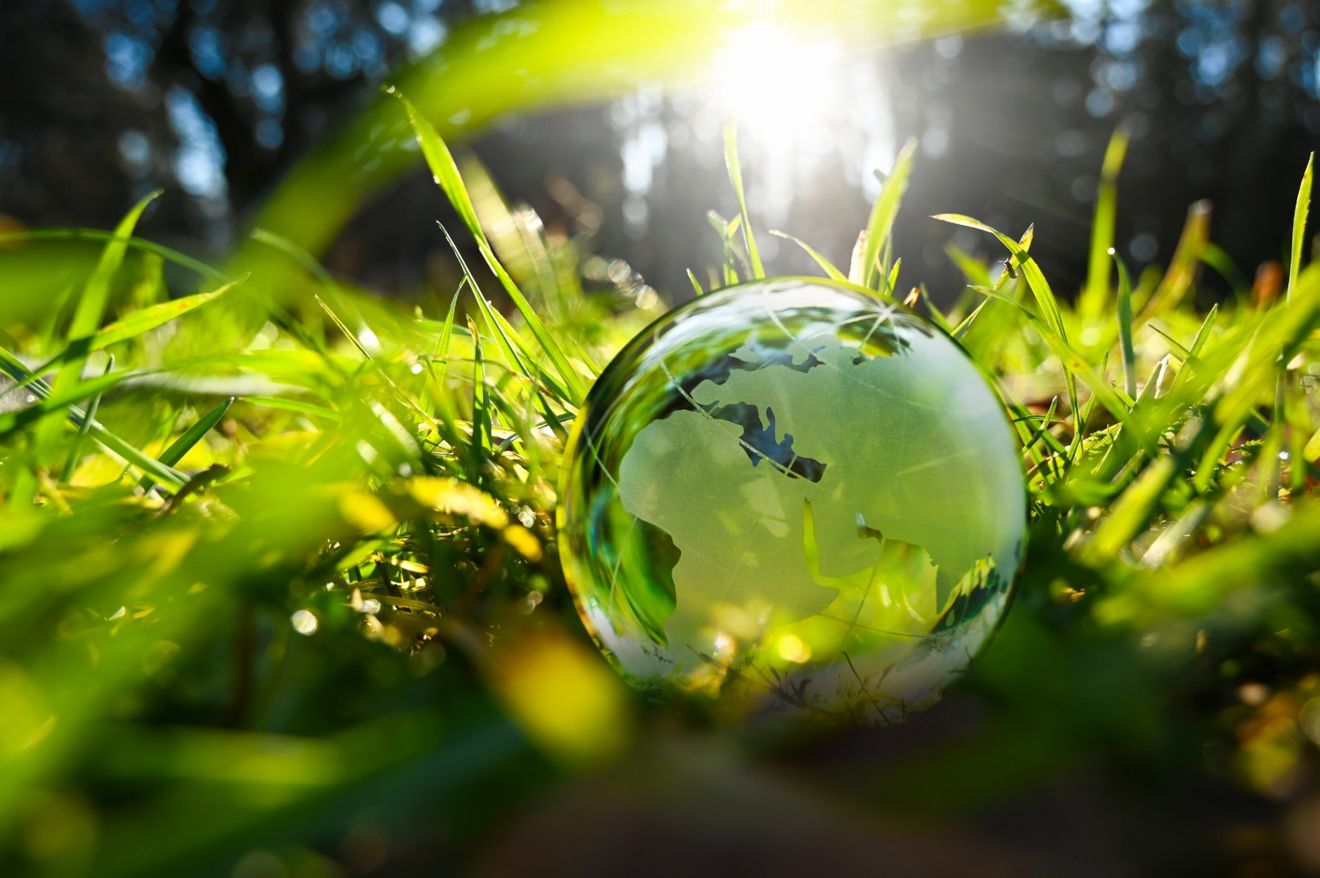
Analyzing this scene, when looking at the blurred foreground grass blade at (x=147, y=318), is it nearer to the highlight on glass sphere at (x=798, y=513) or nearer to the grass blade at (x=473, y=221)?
the grass blade at (x=473, y=221)

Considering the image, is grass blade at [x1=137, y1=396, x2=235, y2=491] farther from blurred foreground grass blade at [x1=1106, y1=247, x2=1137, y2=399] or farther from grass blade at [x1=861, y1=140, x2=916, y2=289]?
blurred foreground grass blade at [x1=1106, y1=247, x2=1137, y2=399]

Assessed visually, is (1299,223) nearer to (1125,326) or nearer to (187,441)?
(1125,326)

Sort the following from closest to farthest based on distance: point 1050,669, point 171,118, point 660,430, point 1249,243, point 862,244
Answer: point 1050,669 → point 660,430 → point 862,244 → point 1249,243 → point 171,118

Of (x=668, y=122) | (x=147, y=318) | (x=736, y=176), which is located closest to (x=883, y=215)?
(x=736, y=176)

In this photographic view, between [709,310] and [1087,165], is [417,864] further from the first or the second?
[1087,165]

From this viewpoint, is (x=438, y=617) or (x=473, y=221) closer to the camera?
(x=438, y=617)

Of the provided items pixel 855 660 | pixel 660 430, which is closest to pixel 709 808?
pixel 855 660
